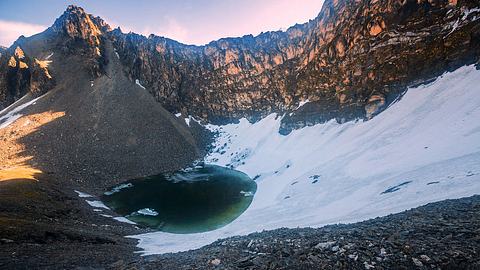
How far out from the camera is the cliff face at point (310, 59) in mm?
62750

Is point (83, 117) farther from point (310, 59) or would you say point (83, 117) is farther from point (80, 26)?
point (310, 59)

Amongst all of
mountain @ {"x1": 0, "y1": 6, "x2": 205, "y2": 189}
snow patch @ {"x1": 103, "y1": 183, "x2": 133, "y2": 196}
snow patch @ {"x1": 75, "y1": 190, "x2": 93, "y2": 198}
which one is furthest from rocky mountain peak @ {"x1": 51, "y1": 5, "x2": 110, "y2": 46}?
snow patch @ {"x1": 75, "y1": 190, "x2": 93, "y2": 198}

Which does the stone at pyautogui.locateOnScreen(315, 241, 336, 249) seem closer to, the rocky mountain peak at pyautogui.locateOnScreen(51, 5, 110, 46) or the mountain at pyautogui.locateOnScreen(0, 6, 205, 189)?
the mountain at pyautogui.locateOnScreen(0, 6, 205, 189)

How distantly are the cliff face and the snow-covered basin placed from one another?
24.9 ft

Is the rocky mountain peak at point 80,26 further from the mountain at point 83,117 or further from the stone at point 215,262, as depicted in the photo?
the stone at point 215,262

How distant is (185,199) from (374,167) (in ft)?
118

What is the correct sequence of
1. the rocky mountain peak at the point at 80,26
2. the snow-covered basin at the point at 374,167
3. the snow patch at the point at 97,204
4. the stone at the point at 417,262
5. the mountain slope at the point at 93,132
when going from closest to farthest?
1. the stone at the point at 417,262
2. the snow-covered basin at the point at 374,167
3. the snow patch at the point at 97,204
4. the mountain slope at the point at 93,132
5. the rocky mountain peak at the point at 80,26

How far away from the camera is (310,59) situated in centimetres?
10050

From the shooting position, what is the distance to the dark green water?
149 feet

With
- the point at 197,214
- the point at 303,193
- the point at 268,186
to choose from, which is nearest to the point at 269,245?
the point at 303,193

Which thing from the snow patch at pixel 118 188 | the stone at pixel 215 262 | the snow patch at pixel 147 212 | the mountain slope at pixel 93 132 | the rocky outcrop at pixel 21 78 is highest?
the rocky outcrop at pixel 21 78

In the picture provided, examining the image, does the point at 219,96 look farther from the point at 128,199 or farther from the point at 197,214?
the point at 197,214

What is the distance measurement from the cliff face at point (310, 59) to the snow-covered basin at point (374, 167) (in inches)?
298

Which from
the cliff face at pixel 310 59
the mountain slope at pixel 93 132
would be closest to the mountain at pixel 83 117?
the mountain slope at pixel 93 132
